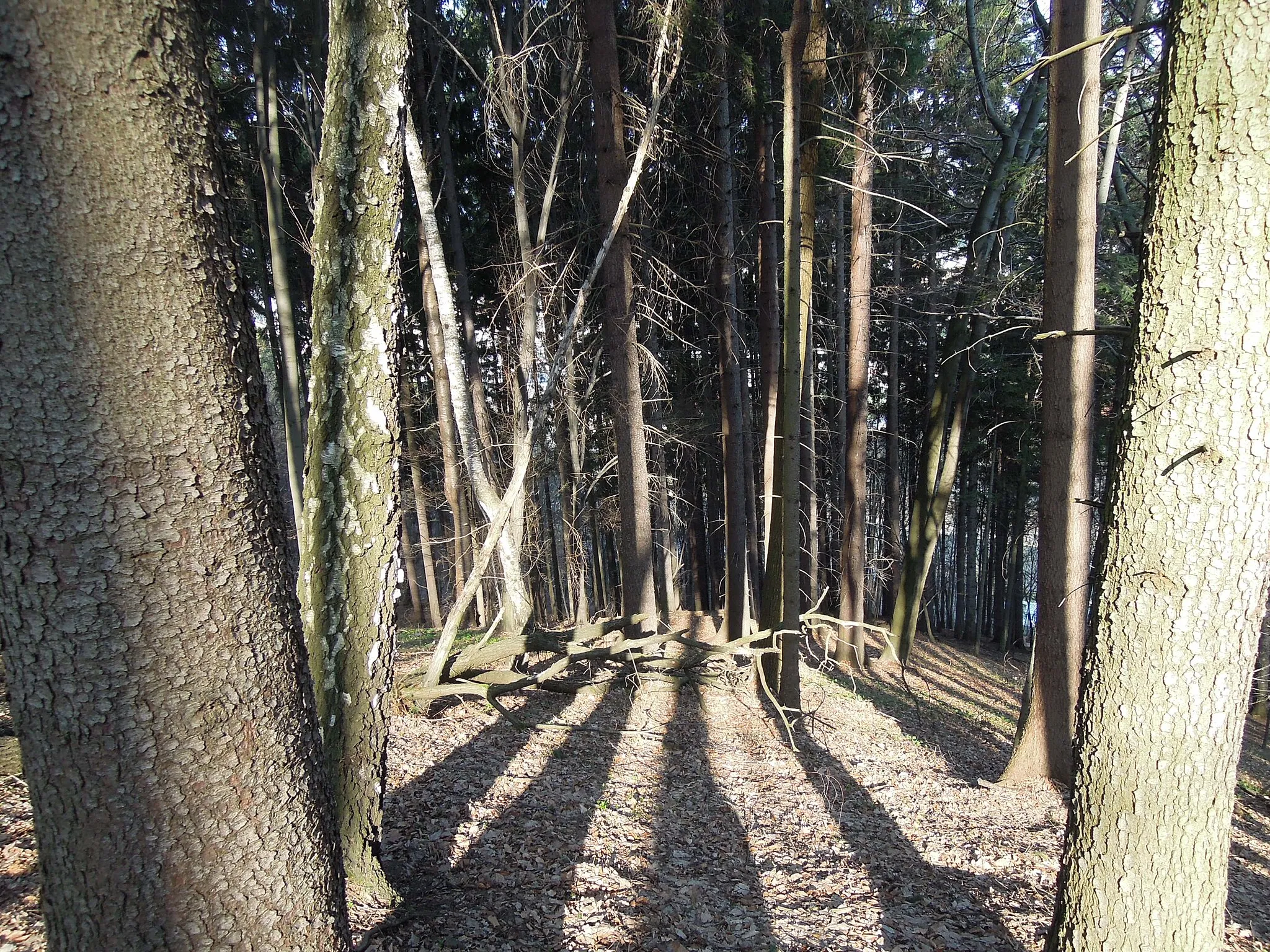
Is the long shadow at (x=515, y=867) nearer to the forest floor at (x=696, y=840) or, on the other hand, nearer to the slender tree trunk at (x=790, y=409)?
the forest floor at (x=696, y=840)

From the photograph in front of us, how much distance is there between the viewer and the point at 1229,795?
2.70 m

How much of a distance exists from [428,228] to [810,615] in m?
6.03

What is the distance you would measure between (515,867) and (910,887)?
8.79 feet

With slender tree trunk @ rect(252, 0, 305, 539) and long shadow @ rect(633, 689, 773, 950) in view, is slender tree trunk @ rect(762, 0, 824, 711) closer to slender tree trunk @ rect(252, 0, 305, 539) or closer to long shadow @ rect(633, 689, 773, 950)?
long shadow @ rect(633, 689, 773, 950)

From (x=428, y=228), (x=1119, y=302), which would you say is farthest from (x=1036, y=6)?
(x=428, y=228)

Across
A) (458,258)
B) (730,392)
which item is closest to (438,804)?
(730,392)

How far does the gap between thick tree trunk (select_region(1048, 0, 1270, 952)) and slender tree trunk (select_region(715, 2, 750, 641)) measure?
7.99 meters

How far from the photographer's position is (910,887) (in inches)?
181

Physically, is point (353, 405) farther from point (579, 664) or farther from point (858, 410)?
point (858, 410)

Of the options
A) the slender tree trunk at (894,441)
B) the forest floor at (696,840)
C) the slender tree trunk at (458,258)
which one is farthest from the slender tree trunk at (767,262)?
the slender tree trunk at (894,441)

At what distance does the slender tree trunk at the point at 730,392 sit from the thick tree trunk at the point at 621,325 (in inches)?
81.2

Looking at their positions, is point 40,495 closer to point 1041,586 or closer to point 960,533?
point 1041,586

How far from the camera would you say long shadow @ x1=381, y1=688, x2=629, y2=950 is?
132 inches

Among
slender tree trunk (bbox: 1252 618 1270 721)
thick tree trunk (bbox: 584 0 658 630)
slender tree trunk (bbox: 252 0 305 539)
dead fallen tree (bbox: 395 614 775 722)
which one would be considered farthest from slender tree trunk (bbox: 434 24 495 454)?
slender tree trunk (bbox: 1252 618 1270 721)
